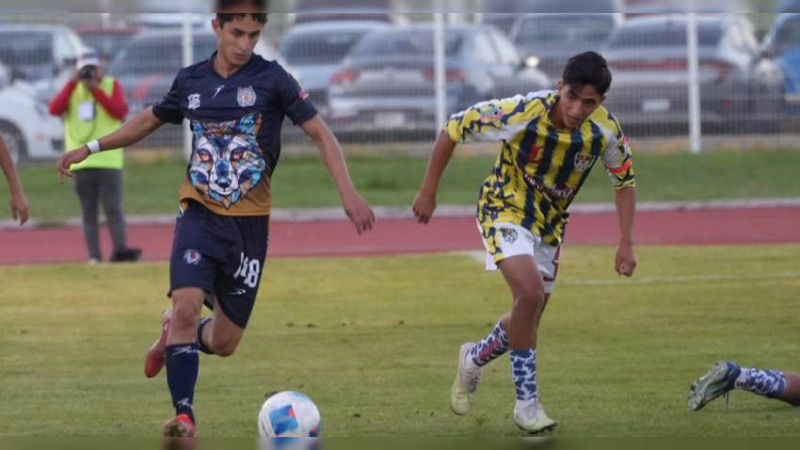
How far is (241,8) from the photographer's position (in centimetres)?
841

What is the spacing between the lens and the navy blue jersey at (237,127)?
28.5 feet

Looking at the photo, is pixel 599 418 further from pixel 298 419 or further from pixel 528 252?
pixel 298 419

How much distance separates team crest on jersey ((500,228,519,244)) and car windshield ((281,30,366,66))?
16.1 m

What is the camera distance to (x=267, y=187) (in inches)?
349

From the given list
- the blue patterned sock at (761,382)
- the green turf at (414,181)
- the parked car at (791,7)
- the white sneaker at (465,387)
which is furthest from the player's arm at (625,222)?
the green turf at (414,181)

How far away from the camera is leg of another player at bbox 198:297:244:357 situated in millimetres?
9094

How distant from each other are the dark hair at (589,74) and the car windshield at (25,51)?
16848 mm

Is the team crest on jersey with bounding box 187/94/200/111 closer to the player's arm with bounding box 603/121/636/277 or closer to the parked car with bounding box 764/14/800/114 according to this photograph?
the player's arm with bounding box 603/121/636/277

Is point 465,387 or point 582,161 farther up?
point 582,161

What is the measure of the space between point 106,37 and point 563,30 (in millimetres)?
6723

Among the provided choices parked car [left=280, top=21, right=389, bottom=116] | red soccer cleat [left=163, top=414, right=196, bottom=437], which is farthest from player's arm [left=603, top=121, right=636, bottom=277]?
parked car [left=280, top=21, right=389, bottom=116]

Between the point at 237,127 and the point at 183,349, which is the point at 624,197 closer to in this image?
the point at 237,127

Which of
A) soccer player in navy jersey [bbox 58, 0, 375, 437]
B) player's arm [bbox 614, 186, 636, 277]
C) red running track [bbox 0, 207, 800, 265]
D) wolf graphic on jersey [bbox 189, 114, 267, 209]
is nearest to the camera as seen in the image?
soccer player in navy jersey [bbox 58, 0, 375, 437]

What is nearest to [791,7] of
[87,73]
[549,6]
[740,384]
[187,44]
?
[740,384]
